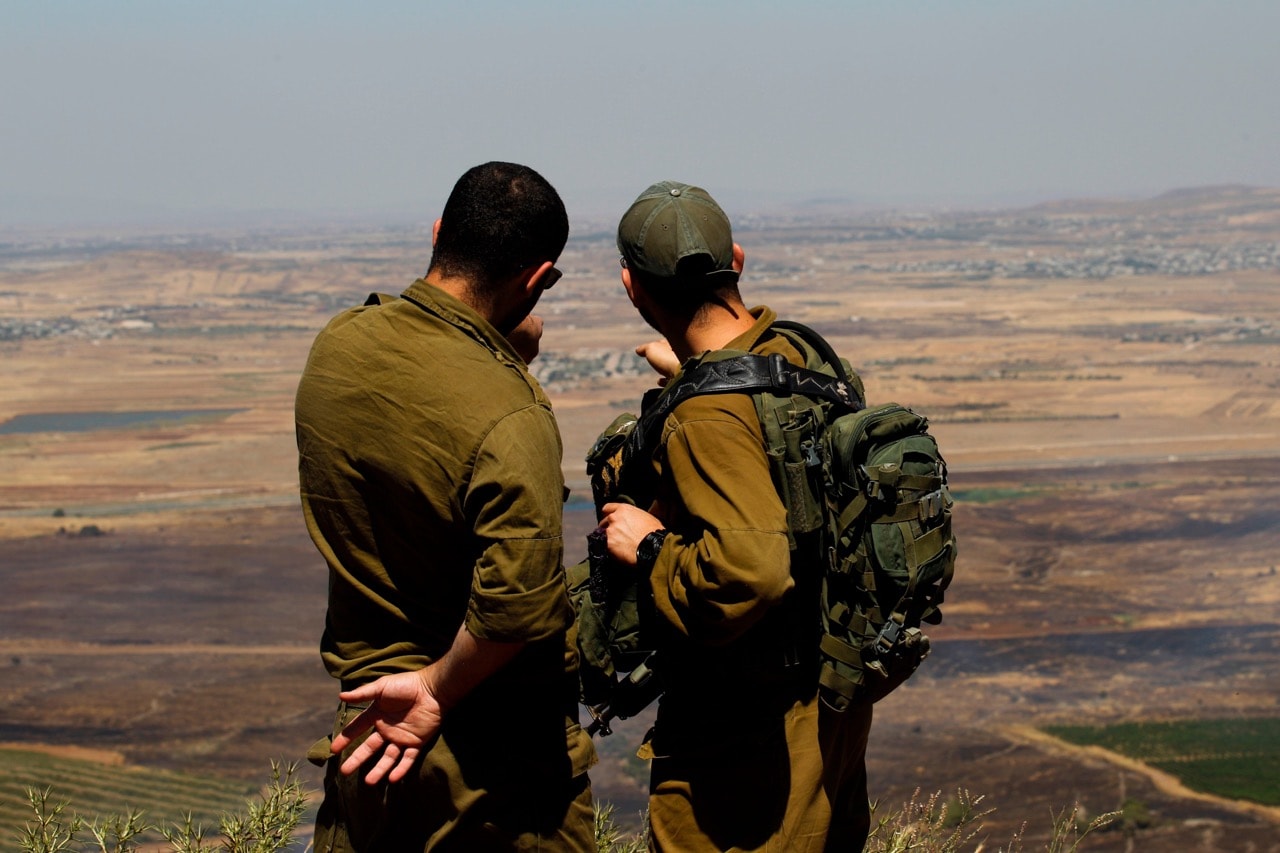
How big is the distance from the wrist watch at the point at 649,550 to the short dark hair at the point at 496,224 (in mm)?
619

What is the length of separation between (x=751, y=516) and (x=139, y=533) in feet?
134

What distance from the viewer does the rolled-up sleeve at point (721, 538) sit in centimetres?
261

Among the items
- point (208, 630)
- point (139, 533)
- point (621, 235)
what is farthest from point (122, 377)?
point (621, 235)

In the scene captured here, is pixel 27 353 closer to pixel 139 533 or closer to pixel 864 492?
pixel 139 533

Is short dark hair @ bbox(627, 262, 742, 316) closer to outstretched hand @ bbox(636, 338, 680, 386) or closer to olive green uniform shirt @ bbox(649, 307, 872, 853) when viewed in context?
olive green uniform shirt @ bbox(649, 307, 872, 853)

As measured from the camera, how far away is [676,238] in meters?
2.88

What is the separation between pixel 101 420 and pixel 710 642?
199 feet

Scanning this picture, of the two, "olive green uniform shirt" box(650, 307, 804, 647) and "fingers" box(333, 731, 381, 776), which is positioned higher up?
"olive green uniform shirt" box(650, 307, 804, 647)

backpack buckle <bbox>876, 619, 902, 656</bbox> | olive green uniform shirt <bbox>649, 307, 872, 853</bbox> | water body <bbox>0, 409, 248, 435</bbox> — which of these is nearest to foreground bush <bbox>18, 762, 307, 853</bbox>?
olive green uniform shirt <bbox>649, 307, 872, 853</bbox>

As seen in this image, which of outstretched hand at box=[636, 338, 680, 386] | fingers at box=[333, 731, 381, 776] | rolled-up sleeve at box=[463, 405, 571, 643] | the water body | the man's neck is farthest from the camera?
the water body

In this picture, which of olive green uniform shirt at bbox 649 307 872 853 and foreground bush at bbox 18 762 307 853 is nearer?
olive green uniform shirt at bbox 649 307 872 853

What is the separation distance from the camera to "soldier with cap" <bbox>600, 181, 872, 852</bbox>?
2.76 meters

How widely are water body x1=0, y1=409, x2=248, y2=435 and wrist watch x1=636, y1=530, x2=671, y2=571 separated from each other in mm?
56771

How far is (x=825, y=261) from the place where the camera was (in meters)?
135
